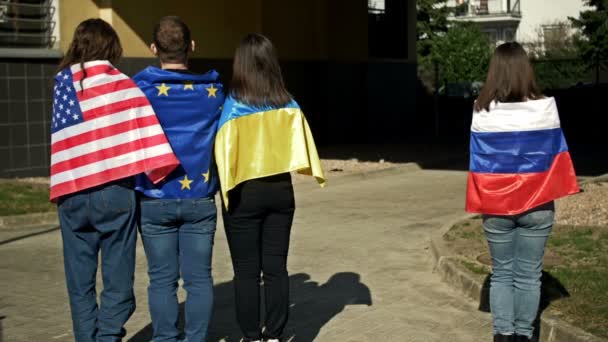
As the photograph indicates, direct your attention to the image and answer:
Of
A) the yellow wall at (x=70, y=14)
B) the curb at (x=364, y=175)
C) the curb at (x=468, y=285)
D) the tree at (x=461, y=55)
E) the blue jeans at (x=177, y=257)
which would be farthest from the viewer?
the tree at (x=461, y=55)

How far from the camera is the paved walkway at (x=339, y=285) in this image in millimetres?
6410

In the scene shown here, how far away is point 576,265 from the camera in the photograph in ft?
25.3

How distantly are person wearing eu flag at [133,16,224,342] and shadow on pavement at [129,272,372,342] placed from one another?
3.50 feet

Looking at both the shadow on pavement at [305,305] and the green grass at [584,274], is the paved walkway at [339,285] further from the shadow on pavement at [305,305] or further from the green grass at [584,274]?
the green grass at [584,274]

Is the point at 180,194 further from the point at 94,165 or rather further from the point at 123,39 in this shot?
the point at 123,39

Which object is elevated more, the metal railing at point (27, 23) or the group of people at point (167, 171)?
the metal railing at point (27, 23)

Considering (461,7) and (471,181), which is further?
(461,7)

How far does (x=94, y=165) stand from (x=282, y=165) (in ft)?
3.49

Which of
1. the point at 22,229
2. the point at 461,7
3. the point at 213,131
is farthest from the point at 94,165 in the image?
the point at 461,7

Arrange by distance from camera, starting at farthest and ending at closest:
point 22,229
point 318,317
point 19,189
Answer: point 19,189, point 22,229, point 318,317

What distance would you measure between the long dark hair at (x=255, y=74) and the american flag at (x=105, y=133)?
59 cm

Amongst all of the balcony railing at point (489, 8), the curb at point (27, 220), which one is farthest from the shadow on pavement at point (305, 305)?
the balcony railing at point (489, 8)

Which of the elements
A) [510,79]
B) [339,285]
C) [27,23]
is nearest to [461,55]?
[27,23]

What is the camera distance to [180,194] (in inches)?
199
